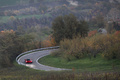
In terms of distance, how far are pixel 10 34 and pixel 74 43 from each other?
568 inches

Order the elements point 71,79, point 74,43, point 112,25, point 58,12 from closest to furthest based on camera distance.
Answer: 1. point 71,79
2. point 74,43
3. point 112,25
4. point 58,12

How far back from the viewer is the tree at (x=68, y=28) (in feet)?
119

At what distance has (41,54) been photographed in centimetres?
3266

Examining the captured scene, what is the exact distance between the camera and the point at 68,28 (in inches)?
1436

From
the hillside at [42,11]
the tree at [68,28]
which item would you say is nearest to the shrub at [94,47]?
the tree at [68,28]

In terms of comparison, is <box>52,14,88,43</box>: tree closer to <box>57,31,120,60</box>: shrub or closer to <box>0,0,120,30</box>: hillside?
<box>57,31,120,60</box>: shrub

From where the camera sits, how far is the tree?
3628 cm

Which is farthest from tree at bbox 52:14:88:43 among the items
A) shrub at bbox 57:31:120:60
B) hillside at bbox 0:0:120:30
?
hillside at bbox 0:0:120:30

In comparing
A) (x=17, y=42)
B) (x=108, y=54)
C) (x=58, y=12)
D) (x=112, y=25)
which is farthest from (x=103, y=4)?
(x=108, y=54)

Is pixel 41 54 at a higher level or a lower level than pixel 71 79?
lower

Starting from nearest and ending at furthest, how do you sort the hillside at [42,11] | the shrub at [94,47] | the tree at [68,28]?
the shrub at [94,47], the tree at [68,28], the hillside at [42,11]

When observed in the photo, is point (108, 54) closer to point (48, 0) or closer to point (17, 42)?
point (17, 42)

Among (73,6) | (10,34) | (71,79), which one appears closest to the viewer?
(71,79)

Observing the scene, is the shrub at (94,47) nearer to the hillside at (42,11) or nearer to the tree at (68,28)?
the tree at (68,28)
